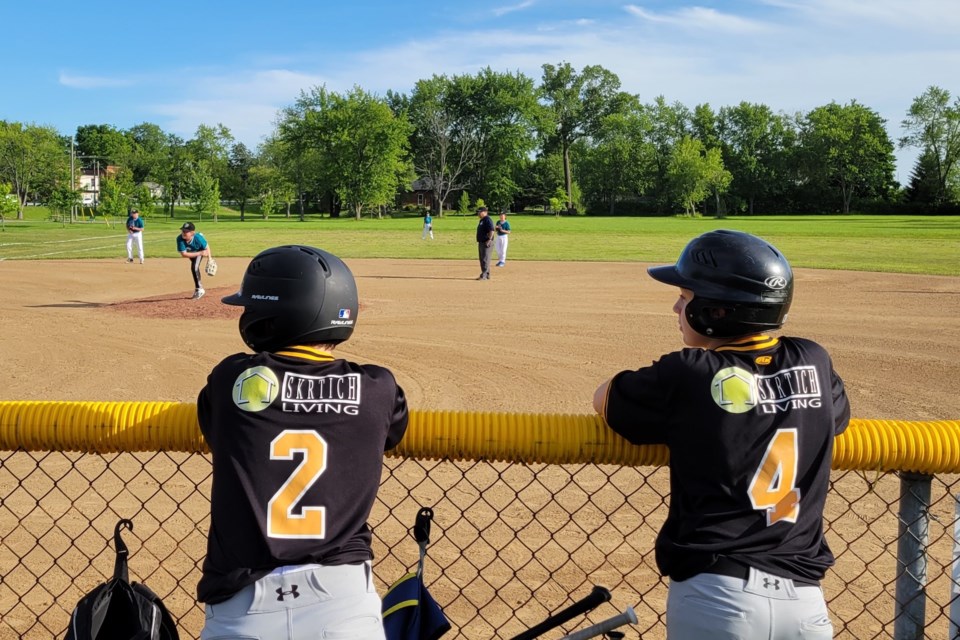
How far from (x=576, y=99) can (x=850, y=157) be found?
37.0m

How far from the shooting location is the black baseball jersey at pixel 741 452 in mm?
2316

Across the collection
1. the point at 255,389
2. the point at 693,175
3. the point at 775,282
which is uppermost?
the point at 693,175

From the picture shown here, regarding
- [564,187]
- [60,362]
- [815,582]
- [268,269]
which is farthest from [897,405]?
[564,187]

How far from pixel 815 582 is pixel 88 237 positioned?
4990cm

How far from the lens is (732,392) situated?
2.32 metres

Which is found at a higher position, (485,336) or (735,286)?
(735,286)

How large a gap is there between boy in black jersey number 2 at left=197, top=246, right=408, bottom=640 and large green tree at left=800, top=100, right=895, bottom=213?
345 feet

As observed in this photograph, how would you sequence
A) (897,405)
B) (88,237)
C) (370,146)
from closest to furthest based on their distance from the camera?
(897,405) → (88,237) → (370,146)

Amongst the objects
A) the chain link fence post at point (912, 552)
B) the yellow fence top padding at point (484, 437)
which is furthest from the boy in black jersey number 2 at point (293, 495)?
the chain link fence post at point (912, 552)

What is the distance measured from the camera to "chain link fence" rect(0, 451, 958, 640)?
4.44 meters

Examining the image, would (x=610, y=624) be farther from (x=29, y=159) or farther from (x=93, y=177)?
(x=93, y=177)

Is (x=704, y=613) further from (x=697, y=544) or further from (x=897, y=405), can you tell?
(x=897, y=405)

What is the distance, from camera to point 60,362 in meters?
11.6

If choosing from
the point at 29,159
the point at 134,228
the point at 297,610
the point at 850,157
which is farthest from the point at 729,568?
the point at 850,157
